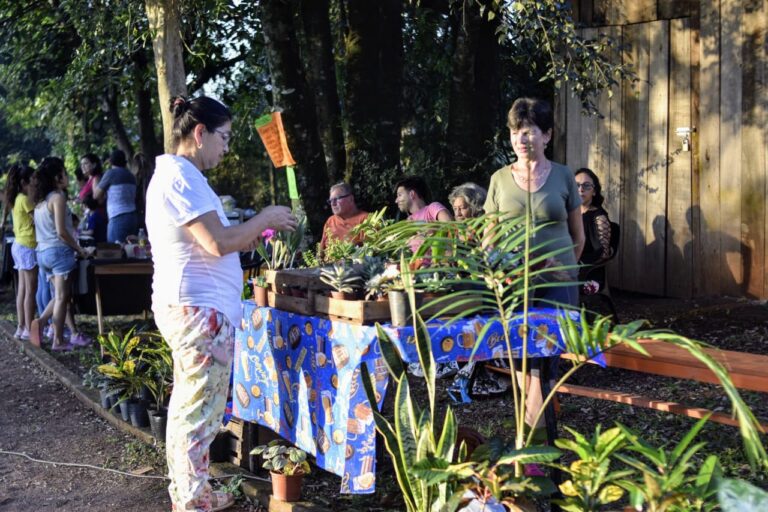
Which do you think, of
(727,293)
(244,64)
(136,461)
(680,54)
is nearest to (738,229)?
(727,293)

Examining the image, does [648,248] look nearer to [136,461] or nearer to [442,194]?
[442,194]

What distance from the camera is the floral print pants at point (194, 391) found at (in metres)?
4.30

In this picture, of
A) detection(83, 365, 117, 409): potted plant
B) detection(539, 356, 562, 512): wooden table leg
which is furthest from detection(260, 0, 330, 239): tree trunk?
detection(539, 356, 562, 512): wooden table leg

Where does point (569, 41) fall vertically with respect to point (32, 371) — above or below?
above

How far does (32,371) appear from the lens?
29.4ft

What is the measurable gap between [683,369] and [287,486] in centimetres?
185

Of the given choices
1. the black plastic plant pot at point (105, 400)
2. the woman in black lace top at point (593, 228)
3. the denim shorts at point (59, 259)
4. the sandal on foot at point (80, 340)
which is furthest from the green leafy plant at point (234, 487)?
the sandal on foot at point (80, 340)

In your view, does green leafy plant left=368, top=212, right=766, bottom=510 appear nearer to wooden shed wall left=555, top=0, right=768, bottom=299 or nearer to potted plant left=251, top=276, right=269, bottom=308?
potted plant left=251, top=276, right=269, bottom=308

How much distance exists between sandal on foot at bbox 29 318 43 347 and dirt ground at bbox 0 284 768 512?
1.05 metres

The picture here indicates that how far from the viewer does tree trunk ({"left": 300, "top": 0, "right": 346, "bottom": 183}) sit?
10.2 m

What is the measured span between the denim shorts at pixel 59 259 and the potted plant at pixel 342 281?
565 centimetres

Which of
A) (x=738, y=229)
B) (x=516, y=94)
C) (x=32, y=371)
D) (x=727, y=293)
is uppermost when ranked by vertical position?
(x=516, y=94)

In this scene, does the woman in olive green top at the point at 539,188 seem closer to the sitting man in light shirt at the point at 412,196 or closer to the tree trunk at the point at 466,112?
the sitting man in light shirt at the point at 412,196

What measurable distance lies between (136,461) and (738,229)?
5234mm
